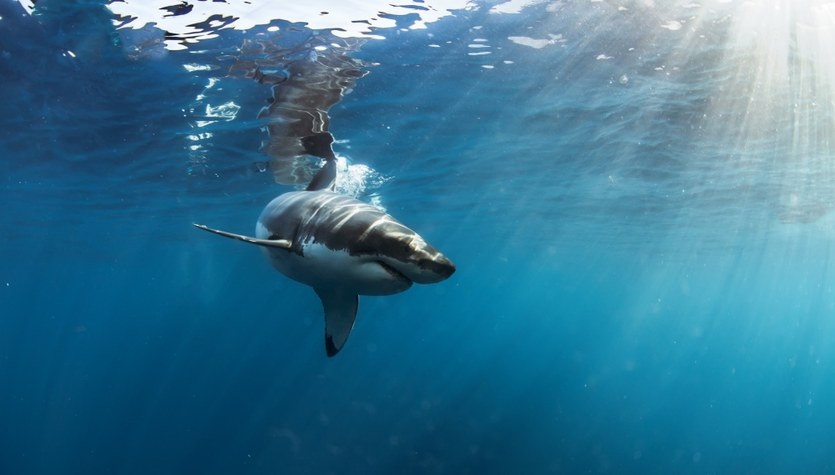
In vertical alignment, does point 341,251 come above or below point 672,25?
below

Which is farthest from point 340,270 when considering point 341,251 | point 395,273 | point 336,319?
point 336,319

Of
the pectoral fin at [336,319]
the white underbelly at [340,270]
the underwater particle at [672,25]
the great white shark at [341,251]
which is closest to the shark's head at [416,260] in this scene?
the great white shark at [341,251]

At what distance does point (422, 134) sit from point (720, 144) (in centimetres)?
938

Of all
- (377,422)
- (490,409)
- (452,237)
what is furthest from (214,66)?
(452,237)

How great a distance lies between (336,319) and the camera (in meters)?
5.75

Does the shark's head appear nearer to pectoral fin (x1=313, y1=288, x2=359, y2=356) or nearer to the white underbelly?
the white underbelly

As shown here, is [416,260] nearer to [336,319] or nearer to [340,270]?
[340,270]

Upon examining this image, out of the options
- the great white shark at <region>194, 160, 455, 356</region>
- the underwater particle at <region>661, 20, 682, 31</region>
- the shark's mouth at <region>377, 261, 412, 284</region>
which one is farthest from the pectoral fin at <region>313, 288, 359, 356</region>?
the underwater particle at <region>661, 20, 682, 31</region>

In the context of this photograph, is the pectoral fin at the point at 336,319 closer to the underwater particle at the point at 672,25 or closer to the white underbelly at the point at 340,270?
the white underbelly at the point at 340,270

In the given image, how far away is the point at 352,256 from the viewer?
4176 mm

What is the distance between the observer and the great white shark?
3.73 m

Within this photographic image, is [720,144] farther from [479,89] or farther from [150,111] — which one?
[150,111]

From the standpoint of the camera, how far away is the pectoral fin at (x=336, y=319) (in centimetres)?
557

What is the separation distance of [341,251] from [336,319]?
167 centimetres
